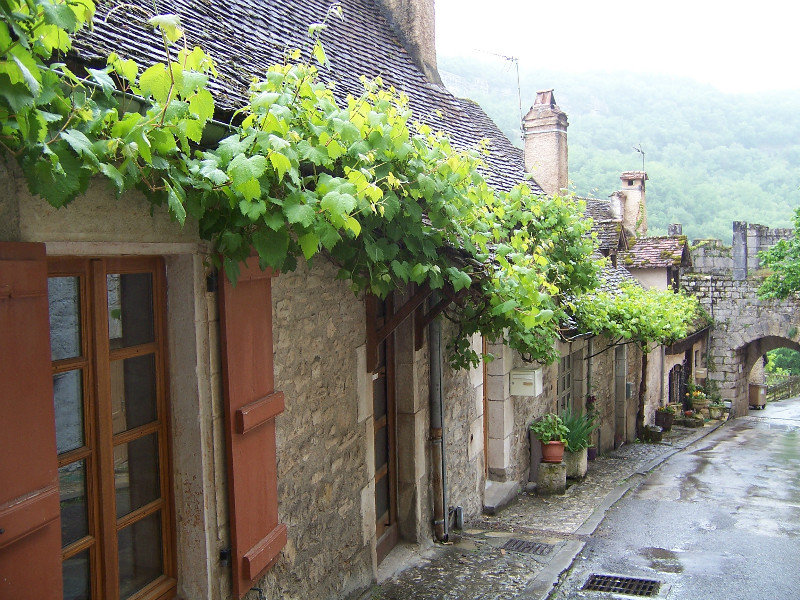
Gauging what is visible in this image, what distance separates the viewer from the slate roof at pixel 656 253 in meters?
18.5

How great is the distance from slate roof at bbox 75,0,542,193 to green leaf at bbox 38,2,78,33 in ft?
2.41

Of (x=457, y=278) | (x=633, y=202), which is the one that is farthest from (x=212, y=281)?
(x=633, y=202)

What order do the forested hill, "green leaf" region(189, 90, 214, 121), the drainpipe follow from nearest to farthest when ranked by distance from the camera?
"green leaf" region(189, 90, 214, 121) < the drainpipe < the forested hill

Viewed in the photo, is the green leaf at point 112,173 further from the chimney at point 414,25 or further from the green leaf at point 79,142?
the chimney at point 414,25

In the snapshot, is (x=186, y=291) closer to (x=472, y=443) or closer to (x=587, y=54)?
(x=472, y=443)

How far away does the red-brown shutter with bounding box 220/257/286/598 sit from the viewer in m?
3.58

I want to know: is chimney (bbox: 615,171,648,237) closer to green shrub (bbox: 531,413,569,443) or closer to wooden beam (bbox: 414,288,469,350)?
green shrub (bbox: 531,413,569,443)

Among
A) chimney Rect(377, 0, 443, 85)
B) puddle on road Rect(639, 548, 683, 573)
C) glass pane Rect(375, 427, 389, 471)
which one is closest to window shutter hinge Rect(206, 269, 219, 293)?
glass pane Rect(375, 427, 389, 471)

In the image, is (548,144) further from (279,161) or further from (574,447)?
(279,161)

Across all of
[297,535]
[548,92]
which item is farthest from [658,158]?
[297,535]

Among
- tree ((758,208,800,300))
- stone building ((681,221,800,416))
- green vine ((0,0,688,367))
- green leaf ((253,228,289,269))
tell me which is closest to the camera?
green vine ((0,0,688,367))

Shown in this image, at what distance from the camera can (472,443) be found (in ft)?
25.1

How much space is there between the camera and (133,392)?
333cm

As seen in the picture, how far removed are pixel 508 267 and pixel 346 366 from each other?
1.31m
